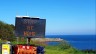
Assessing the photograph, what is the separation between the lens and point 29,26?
20500mm

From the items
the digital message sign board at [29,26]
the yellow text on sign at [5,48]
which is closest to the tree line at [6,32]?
the digital message sign board at [29,26]

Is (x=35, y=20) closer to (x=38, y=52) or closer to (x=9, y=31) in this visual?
(x=38, y=52)

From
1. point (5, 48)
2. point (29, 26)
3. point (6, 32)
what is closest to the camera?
point (5, 48)

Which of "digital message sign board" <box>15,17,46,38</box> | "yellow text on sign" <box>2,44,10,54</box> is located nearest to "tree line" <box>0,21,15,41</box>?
"digital message sign board" <box>15,17,46,38</box>

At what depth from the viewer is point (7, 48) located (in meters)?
19.0

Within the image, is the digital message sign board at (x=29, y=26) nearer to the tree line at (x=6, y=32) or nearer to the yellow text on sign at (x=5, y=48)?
the yellow text on sign at (x=5, y=48)

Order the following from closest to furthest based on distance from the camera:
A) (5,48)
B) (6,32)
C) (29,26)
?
(5,48), (29,26), (6,32)

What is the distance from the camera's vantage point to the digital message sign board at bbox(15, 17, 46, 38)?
20.5 m

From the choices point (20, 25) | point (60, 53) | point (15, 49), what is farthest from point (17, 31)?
point (60, 53)

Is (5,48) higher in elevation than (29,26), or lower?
lower

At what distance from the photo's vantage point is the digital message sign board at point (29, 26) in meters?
20.5

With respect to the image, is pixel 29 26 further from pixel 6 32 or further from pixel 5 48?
pixel 6 32

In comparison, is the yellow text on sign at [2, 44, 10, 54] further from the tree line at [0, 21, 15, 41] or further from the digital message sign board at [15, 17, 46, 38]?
the tree line at [0, 21, 15, 41]

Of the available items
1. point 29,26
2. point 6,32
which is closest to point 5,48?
point 29,26
